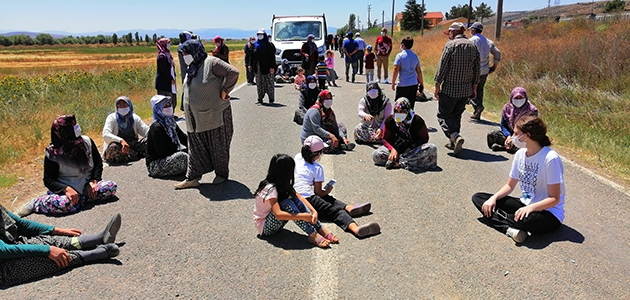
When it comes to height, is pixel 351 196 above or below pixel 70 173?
below

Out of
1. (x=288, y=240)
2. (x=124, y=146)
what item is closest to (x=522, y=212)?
(x=288, y=240)

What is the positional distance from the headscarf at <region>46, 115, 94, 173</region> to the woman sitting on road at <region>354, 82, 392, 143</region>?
457 centimetres

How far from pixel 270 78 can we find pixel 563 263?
1029 centimetres

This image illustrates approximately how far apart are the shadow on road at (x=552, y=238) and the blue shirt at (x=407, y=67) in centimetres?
522

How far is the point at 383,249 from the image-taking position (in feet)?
14.1

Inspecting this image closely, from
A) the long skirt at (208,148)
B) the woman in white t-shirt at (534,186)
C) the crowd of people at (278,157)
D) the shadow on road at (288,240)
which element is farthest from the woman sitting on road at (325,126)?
the woman in white t-shirt at (534,186)

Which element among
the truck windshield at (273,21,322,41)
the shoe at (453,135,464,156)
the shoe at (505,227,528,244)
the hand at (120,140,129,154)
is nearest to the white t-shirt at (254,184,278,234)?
the shoe at (505,227,528,244)

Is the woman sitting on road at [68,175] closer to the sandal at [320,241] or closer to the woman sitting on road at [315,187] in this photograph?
the woman sitting on road at [315,187]

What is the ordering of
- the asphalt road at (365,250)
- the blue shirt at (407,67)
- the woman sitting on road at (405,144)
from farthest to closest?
the blue shirt at (407,67), the woman sitting on road at (405,144), the asphalt road at (365,250)

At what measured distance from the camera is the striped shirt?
7.85 m

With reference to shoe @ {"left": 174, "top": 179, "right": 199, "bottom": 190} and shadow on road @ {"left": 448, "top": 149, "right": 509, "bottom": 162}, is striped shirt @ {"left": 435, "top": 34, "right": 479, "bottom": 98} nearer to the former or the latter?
shadow on road @ {"left": 448, "top": 149, "right": 509, "bottom": 162}

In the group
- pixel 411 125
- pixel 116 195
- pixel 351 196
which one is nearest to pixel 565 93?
pixel 411 125

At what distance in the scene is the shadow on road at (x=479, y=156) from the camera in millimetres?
7391

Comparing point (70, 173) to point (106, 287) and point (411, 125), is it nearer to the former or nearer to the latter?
point (106, 287)
